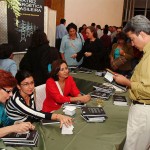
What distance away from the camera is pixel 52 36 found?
5.20 metres

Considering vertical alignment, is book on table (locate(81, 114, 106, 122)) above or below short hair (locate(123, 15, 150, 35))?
A: below

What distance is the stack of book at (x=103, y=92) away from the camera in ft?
9.23

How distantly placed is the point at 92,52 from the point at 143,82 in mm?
2499

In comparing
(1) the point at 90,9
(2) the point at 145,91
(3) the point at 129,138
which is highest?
(1) the point at 90,9

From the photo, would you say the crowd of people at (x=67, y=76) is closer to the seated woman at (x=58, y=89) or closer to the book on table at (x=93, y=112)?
the seated woman at (x=58, y=89)

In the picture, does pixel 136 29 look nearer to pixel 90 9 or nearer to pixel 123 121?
pixel 123 121

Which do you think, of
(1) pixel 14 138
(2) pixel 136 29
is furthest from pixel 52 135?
(2) pixel 136 29

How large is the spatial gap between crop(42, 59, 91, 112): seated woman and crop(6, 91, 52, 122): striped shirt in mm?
591

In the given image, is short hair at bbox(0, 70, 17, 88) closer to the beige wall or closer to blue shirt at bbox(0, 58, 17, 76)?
blue shirt at bbox(0, 58, 17, 76)

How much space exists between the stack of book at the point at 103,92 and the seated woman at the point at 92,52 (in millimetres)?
1048

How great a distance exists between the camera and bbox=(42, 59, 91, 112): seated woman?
2711mm

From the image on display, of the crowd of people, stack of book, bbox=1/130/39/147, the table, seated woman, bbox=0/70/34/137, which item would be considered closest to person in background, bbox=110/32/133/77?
the crowd of people

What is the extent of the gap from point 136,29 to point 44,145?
1058 mm

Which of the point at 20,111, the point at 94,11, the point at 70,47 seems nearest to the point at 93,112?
the point at 20,111
